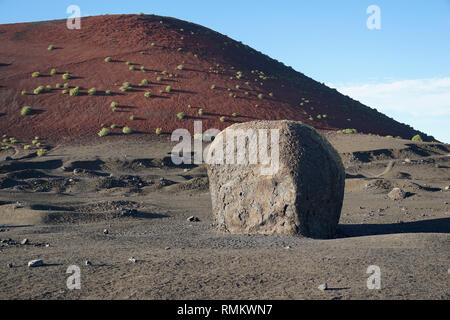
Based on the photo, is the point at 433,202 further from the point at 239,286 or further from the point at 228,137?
the point at 239,286

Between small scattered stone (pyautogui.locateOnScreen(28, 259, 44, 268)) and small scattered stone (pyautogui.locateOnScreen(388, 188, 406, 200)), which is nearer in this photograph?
small scattered stone (pyautogui.locateOnScreen(28, 259, 44, 268))

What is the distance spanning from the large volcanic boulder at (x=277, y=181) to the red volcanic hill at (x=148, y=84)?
85.7 feet

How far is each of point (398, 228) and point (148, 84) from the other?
33424 millimetres

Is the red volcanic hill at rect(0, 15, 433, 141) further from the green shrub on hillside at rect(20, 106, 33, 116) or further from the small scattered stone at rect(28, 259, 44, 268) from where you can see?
the small scattered stone at rect(28, 259, 44, 268)

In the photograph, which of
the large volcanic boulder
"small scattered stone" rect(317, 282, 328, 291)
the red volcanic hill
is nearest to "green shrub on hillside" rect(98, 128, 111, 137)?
the red volcanic hill

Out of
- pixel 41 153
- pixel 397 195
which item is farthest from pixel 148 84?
pixel 397 195

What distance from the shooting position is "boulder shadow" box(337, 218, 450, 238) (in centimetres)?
1016

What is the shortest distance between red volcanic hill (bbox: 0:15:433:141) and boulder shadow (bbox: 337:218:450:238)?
26.1 metres

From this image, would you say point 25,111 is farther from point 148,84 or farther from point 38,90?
point 148,84

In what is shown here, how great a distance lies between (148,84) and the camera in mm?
41125

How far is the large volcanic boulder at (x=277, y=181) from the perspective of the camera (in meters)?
8.77

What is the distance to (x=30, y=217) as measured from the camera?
41.9 ft
